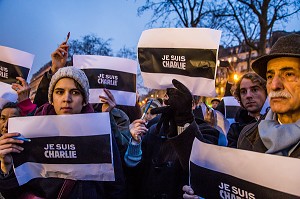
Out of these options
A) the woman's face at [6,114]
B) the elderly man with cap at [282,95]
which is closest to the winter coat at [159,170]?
the elderly man with cap at [282,95]

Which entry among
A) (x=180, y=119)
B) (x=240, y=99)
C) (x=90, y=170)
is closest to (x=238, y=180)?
(x=180, y=119)

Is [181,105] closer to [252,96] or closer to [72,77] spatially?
[72,77]

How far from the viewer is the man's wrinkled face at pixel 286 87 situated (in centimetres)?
202

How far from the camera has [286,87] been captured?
205 centimetres

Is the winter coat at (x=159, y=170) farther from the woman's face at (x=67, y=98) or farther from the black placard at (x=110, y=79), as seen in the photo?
the black placard at (x=110, y=79)

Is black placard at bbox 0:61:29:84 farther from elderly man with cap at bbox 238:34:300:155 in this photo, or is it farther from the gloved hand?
elderly man with cap at bbox 238:34:300:155

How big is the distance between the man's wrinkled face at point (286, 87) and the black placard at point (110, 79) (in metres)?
2.29

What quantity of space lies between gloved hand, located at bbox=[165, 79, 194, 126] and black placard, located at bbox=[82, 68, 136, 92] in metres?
1.56

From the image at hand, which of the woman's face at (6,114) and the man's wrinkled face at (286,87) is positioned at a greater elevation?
the man's wrinkled face at (286,87)

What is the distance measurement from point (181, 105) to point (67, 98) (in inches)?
38.4

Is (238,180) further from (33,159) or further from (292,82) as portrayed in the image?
(33,159)

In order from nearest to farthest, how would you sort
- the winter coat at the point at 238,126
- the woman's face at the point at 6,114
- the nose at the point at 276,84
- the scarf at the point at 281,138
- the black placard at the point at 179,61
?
the scarf at the point at 281,138 < the nose at the point at 276,84 < the black placard at the point at 179,61 < the winter coat at the point at 238,126 < the woman's face at the point at 6,114

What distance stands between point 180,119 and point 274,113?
28.5 inches

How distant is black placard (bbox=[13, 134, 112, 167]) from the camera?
2.48 metres
